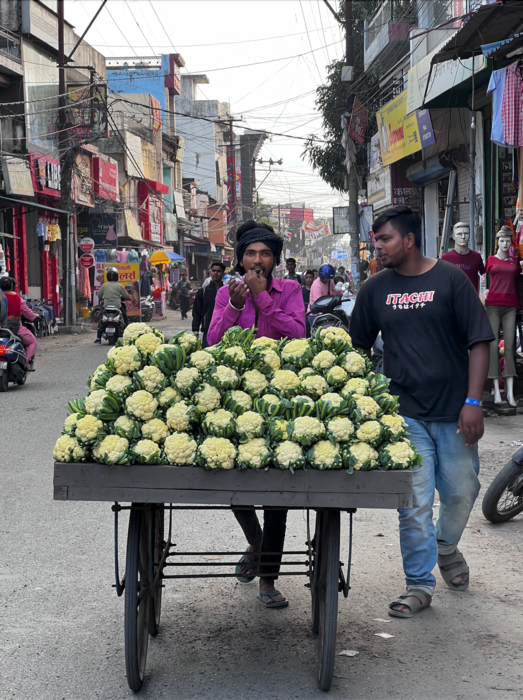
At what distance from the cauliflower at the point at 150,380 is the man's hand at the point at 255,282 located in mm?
880

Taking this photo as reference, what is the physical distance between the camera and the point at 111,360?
342 centimetres

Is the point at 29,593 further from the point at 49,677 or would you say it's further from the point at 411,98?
the point at 411,98

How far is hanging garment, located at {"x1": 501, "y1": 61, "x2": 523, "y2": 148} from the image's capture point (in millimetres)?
9258

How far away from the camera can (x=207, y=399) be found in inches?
125

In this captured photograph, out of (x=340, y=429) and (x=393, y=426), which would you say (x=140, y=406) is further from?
(x=393, y=426)

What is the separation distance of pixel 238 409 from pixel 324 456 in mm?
402

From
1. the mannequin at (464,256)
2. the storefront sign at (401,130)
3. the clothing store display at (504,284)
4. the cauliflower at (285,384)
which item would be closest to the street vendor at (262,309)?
Answer: the cauliflower at (285,384)

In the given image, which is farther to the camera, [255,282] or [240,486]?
[255,282]

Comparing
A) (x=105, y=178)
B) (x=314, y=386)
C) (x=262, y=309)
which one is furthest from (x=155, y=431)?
(x=105, y=178)

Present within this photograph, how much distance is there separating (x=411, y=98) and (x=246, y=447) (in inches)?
570

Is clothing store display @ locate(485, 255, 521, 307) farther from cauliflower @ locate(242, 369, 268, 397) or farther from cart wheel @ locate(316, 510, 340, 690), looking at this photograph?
cauliflower @ locate(242, 369, 268, 397)

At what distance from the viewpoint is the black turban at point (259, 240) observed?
4.03 m

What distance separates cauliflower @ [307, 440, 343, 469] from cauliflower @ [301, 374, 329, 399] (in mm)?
314

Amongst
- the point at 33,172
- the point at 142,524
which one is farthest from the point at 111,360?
the point at 33,172
